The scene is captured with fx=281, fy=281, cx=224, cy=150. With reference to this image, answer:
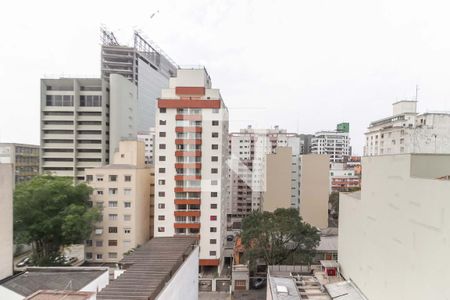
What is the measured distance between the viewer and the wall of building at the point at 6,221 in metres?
7.93

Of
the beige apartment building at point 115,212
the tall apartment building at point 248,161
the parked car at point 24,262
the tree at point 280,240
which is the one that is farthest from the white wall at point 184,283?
the tall apartment building at point 248,161

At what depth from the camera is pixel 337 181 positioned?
1209 inches

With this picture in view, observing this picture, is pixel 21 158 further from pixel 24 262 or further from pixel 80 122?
pixel 24 262

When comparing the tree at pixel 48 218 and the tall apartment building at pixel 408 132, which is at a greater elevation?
the tall apartment building at pixel 408 132

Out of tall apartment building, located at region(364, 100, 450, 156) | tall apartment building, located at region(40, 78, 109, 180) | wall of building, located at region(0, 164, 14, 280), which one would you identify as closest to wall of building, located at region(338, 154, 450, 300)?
wall of building, located at region(0, 164, 14, 280)

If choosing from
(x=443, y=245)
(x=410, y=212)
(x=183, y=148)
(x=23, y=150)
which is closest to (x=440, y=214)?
(x=443, y=245)

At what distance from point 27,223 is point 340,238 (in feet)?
45.2

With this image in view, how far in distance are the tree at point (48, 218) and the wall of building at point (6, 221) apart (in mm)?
4453

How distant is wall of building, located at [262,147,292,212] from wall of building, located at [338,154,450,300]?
43.2 ft

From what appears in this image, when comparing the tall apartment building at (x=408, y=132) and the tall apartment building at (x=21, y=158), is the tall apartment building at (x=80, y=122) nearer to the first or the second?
the tall apartment building at (x=21, y=158)

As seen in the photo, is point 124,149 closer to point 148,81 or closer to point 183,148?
point 183,148

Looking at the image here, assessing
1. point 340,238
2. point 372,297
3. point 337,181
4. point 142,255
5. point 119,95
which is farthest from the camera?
point 337,181

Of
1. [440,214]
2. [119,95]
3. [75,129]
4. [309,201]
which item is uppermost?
[119,95]

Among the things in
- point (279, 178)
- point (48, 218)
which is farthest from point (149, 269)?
point (279, 178)
